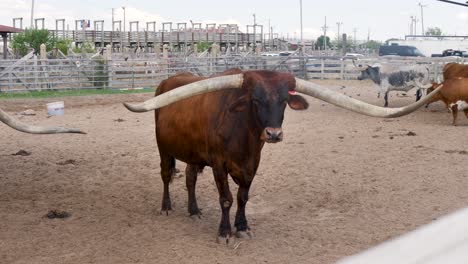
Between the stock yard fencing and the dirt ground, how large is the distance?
951 centimetres

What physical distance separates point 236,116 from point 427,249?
15.9 ft

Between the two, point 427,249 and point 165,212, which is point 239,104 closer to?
point 165,212

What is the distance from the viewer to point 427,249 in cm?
106

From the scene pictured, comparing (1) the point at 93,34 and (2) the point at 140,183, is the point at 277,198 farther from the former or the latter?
(1) the point at 93,34

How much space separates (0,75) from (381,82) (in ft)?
40.5

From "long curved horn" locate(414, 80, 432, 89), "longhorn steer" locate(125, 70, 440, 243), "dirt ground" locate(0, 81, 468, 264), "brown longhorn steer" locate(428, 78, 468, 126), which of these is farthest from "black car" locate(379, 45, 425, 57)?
"longhorn steer" locate(125, 70, 440, 243)

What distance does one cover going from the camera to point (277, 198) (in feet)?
25.4

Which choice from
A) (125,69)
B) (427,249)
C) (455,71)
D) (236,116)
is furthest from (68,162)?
(125,69)

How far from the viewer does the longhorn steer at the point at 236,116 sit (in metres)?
5.49

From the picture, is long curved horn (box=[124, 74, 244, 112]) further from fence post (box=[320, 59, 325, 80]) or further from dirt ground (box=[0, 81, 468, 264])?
fence post (box=[320, 59, 325, 80])

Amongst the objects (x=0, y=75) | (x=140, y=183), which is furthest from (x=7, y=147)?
(x=0, y=75)

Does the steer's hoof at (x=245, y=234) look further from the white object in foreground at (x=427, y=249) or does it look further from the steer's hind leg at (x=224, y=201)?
the white object in foreground at (x=427, y=249)

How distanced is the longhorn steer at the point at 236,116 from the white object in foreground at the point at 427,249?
4069mm

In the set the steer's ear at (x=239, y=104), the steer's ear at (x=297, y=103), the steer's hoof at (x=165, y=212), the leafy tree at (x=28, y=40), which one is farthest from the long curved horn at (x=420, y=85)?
the leafy tree at (x=28, y=40)
